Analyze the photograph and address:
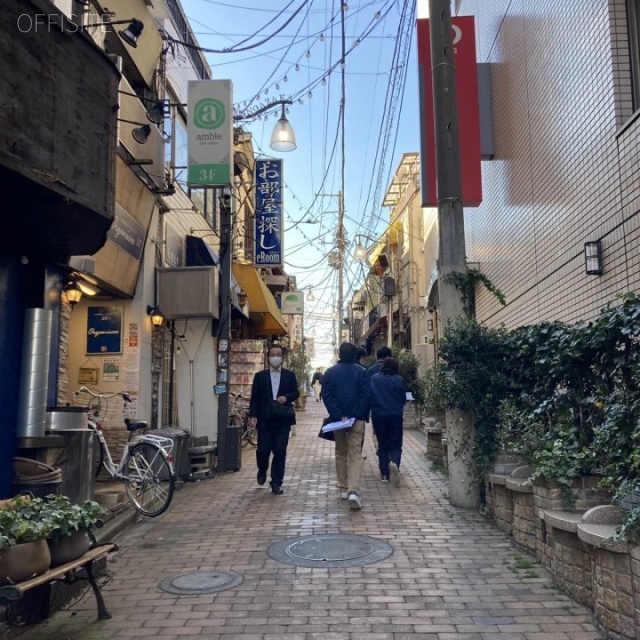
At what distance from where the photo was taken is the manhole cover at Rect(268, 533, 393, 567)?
16.8ft

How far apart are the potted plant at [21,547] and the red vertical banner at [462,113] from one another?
23.3 ft

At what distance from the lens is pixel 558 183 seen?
25.8 feet

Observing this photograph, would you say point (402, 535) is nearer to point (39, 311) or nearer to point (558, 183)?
point (39, 311)

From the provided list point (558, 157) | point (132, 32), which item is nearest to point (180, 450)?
point (132, 32)

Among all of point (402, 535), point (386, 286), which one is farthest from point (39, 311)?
point (386, 286)

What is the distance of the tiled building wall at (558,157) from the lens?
6164 millimetres

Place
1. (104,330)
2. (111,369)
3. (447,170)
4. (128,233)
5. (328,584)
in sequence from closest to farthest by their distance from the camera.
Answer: (328,584) → (447,170) → (128,233) → (111,369) → (104,330)

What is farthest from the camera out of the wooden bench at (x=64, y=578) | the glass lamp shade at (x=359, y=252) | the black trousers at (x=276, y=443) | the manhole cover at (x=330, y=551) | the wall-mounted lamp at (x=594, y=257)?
the glass lamp shade at (x=359, y=252)

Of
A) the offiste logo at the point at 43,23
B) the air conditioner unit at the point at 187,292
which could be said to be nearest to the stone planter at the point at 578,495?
the offiste logo at the point at 43,23

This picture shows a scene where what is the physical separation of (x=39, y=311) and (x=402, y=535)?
4.12 meters

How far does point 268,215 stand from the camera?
15805 millimetres

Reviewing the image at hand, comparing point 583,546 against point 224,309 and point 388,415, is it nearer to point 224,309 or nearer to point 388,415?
point 388,415

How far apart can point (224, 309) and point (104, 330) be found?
1943mm

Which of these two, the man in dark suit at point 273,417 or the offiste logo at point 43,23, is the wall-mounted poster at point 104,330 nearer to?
the man in dark suit at point 273,417
